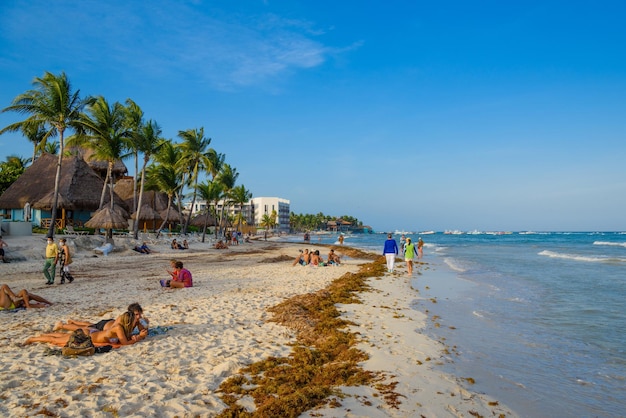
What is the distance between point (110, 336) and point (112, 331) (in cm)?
7

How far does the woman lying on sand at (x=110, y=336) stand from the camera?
18.0ft

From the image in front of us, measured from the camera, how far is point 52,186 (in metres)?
31.8

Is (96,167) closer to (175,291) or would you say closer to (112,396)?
(175,291)

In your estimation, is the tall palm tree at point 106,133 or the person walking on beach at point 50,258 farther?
the tall palm tree at point 106,133

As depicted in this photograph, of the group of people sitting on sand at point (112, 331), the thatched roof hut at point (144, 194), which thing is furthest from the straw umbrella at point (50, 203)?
the group of people sitting on sand at point (112, 331)

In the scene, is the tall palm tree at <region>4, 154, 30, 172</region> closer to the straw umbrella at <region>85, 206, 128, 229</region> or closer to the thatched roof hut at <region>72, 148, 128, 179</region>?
the thatched roof hut at <region>72, 148, 128, 179</region>

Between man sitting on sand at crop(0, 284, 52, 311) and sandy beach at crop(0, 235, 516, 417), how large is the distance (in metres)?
0.23

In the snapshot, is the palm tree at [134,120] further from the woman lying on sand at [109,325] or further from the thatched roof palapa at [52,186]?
the woman lying on sand at [109,325]

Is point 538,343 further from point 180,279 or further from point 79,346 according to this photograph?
point 180,279

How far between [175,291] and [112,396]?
684 centimetres

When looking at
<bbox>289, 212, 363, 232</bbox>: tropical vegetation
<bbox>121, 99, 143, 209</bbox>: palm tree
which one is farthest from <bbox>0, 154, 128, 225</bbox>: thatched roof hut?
<bbox>289, 212, 363, 232</bbox>: tropical vegetation

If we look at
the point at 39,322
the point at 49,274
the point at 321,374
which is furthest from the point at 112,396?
the point at 49,274

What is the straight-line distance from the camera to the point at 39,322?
271 inches

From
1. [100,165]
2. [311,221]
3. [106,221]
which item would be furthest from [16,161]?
[311,221]
